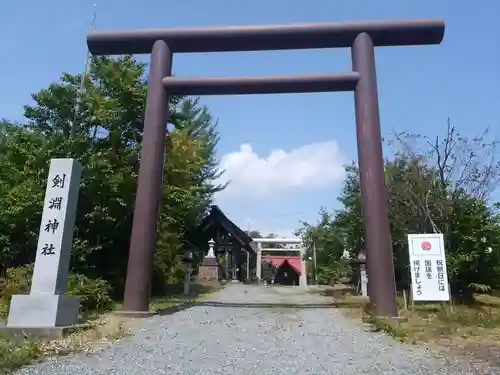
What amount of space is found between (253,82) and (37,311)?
21.4 feet

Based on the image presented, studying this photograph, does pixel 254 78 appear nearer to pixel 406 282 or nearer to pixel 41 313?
pixel 41 313

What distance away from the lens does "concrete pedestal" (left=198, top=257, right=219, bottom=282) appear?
21188 mm

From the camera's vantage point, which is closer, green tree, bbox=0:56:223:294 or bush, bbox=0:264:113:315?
bush, bbox=0:264:113:315

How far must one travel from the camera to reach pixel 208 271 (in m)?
21.3

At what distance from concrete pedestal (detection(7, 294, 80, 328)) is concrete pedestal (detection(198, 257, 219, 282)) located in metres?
14.4

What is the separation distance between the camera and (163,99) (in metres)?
9.96

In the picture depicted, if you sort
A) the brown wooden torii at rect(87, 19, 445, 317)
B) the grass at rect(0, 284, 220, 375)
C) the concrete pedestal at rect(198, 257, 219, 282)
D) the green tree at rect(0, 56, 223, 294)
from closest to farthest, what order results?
the grass at rect(0, 284, 220, 375)
the brown wooden torii at rect(87, 19, 445, 317)
the green tree at rect(0, 56, 223, 294)
the concrete pedestal at rect(198, 257, 219, 282)

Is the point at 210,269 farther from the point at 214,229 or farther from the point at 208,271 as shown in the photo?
the point at 214,229

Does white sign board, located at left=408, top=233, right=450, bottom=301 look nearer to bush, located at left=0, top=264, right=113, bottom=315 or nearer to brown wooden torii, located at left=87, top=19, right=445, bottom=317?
brown wooden torii, located at left=87, top=19, right=445, bottom=317

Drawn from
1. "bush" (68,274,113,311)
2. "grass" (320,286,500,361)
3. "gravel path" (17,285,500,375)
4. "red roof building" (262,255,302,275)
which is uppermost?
"red roof building" (262,255,302,275)

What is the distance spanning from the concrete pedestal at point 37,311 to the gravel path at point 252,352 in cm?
127

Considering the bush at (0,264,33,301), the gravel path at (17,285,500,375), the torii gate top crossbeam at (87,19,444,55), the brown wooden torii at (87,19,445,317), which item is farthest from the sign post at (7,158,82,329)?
the torii gate top crossbeam at (87,19,444,55)

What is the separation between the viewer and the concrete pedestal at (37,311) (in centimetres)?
670

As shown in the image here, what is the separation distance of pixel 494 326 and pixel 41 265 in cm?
786
